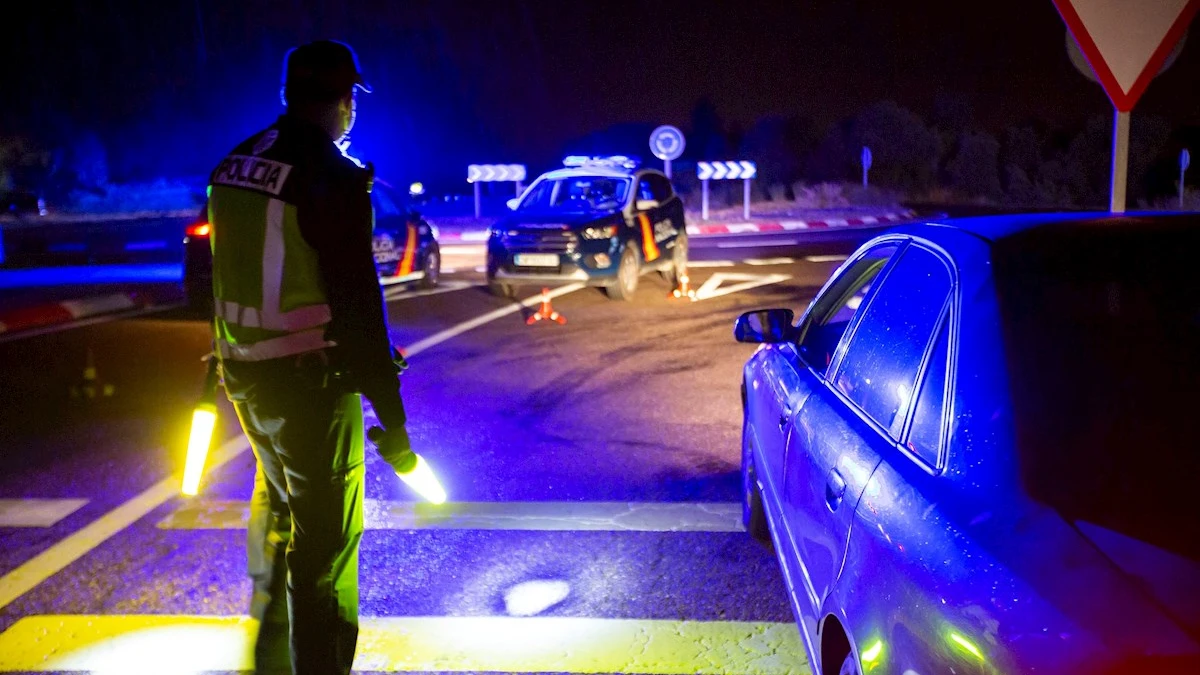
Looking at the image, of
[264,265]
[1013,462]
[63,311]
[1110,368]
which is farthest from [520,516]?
[63,311]

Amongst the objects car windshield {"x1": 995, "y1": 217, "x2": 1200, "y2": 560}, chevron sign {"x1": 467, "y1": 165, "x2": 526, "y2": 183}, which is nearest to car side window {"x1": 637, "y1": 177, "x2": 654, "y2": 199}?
chevron sign {"x1": 467, "y1": 165, "x2": 526, "y2": 183}

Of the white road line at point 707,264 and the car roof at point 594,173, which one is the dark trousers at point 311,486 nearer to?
the car roof at point 594,173

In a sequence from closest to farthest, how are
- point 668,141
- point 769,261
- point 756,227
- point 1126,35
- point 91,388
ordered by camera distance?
1. point 1126,35
2. point 91,388
3. point 769,261
4. point 668,141
5. point 756,227

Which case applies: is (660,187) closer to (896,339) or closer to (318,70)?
(318,70)

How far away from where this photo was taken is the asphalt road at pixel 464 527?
3.97 meters

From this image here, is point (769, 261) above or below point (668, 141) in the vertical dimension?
below

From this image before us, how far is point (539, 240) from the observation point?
44.8 ft

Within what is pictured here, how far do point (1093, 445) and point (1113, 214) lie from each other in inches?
43.1

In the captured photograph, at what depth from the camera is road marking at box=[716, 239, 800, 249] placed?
22.2m

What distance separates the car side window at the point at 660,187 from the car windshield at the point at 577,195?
0.67 metres

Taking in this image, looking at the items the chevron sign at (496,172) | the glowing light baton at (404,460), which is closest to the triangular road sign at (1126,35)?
the glowing light baton at (404,460)

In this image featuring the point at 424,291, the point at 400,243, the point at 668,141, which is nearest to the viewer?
the point at 400,243

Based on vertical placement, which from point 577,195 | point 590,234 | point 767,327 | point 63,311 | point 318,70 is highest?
point 318,70

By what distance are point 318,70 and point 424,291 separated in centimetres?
1229
